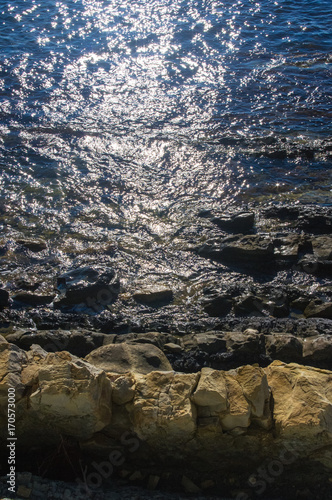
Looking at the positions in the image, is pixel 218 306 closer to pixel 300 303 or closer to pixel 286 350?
pixel 300 303

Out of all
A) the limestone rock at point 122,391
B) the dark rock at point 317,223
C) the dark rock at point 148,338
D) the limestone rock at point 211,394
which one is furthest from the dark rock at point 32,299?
the dark rock at point 317,223

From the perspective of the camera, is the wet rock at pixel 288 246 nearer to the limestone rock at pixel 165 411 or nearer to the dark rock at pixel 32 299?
the dark rock at pixel 32 299

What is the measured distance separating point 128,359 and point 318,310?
14.1 feet

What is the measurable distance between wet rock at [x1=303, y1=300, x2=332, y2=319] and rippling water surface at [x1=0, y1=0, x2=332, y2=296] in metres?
4.07

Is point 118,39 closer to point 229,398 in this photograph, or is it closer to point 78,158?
point 78,158

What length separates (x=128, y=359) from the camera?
791 cm

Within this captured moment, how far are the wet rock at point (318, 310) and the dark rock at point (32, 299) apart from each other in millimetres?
5520

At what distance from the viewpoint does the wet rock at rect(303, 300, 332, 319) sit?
32.8ft

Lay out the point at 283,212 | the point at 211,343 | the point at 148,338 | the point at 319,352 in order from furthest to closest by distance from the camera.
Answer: the point at 283,212 → the point at 148,338 → the point at 211,343 → the point at 319,352

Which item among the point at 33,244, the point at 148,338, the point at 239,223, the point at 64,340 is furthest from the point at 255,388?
the point at 33,244

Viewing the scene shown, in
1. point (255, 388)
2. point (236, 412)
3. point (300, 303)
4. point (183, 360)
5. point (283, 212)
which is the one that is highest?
point (255, 388)

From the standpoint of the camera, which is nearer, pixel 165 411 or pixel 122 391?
pixel 165 411

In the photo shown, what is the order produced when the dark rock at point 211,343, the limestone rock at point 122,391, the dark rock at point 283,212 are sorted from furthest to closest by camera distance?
1. the dark rock at point 283,212
2. the dark rock at point 211,343
3. the limestone rock at point 122,391

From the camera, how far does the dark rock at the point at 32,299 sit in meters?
10.9
